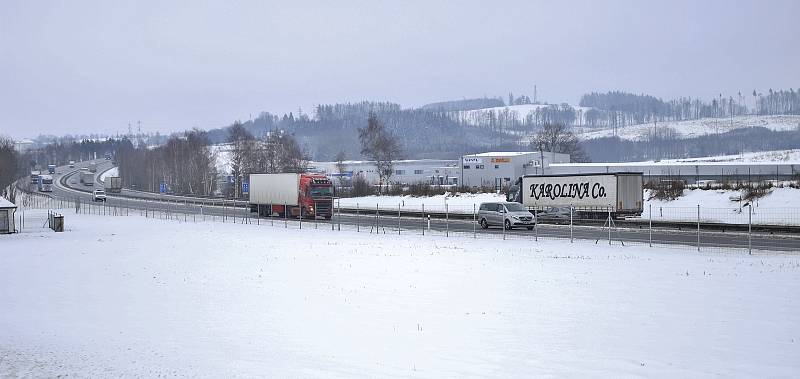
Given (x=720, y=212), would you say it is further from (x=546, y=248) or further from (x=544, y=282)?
(x=544, y=282)

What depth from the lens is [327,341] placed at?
13.9 m

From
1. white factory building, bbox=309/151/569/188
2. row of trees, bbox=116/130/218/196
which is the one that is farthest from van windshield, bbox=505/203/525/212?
row of trees, bbox=116/130/218/196

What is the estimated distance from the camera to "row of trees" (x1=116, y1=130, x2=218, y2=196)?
411 feet

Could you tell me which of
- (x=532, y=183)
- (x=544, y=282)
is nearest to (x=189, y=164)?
(x=532, y=183)

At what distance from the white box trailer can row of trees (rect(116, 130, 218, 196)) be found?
63.2m

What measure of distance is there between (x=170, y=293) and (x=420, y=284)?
6978 millimetres

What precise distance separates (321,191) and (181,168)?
88364mm

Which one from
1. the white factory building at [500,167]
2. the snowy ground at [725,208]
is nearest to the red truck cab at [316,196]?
the snowy ground at [725,208]

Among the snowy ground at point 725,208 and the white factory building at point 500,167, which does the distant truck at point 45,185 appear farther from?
the snowy ground at point 725,208

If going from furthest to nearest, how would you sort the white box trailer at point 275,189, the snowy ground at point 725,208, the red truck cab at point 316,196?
the white box trailer at point 275,189
the red truck cab at point 316,196
the snowy ground at point 725,208

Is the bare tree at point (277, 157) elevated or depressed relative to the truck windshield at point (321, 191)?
elevated

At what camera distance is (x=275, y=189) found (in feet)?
192

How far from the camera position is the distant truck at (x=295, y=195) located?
2151 inches

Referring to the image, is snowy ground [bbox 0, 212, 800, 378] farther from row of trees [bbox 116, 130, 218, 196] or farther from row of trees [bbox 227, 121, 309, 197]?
row of trees [bbox 116, 130, 218, 196]
